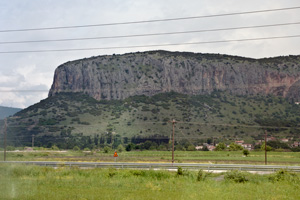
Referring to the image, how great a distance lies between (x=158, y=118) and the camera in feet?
378

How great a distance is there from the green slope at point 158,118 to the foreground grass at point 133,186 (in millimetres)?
52733

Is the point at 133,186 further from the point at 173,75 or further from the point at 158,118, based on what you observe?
the point at 173,75

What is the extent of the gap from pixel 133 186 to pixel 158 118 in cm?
8873

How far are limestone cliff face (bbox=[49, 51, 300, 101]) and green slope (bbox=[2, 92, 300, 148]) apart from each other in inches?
412

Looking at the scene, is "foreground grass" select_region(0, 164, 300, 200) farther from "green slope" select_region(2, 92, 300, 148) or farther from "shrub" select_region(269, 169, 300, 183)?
"green slope" select_region(2, 92, 300, 148)

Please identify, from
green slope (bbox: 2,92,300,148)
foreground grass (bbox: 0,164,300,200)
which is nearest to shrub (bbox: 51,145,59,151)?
green slope (bbox: 2,92,300,148)

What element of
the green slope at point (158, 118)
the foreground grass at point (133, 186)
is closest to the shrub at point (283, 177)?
the foreground grass at point (133, 186)

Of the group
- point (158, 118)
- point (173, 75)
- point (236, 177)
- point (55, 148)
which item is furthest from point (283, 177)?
point (173, 75)

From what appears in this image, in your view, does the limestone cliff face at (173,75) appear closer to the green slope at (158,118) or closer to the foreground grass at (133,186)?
the green slope at (158,118)

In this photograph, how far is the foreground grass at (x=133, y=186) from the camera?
870 inches

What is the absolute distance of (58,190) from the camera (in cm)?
2408

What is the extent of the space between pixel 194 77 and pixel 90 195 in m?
140

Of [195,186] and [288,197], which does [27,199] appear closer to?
[195,186]

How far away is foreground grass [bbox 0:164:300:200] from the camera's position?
2211cm
